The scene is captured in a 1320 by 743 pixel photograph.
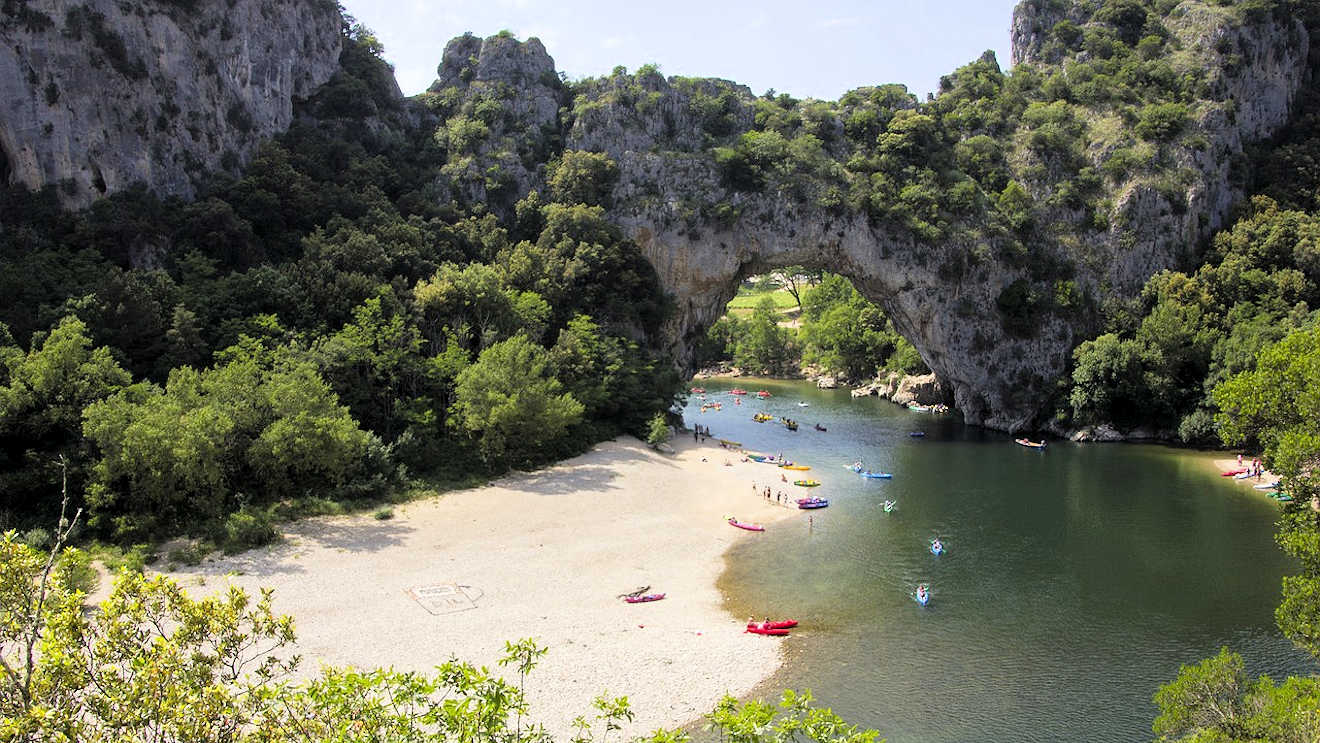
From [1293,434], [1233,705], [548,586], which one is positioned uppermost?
[1293,434]

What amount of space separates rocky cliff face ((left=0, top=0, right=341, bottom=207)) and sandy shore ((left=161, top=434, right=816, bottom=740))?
29.8 meters

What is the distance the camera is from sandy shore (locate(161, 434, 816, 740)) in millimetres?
25312

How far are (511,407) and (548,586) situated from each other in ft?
47.9

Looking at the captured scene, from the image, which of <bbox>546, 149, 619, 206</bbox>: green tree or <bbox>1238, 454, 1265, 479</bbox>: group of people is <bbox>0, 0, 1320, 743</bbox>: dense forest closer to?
<bbox>546, 149, 619, 206</bbox>: green tree

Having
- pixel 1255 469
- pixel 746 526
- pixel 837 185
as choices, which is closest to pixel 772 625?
pixel 746 526

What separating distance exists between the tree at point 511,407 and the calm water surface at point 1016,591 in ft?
45.5

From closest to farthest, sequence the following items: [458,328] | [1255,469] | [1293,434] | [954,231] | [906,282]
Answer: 1. [1293,434]
2. [1255,469]
3. [458,328]
4. [954,231]
5. [906,282]

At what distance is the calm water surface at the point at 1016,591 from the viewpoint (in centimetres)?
2456

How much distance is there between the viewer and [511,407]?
44469mm

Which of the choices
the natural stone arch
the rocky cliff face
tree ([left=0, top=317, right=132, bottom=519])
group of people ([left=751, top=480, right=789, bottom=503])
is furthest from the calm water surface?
the rocky cliff face

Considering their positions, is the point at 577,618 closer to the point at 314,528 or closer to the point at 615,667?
the point at 615,667

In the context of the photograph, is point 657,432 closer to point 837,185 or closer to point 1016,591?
point 1016,591

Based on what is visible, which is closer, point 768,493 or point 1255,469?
point 768,493

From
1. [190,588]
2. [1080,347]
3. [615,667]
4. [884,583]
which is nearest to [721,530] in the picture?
[884,583]
